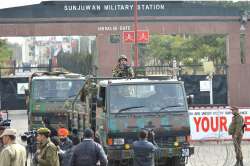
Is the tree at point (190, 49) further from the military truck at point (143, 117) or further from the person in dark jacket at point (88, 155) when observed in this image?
the person in dark jacket at point (88, 155)

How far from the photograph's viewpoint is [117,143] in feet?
58.9

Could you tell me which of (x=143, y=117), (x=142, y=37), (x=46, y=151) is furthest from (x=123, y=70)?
(x=142, y=37)

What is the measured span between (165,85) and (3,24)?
26.2 m

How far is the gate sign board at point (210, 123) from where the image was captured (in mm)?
26984

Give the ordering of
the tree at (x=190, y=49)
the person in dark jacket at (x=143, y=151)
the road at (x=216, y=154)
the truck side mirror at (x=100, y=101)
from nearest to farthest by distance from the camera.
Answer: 1. the person in dark jacket at (x=143, y=151)
2. the truck side mirror at (x=100, y=101)
3. the road at (x=216, y=154)
4. the tree at (x=190, y=49)

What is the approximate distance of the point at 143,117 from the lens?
59.3 feet

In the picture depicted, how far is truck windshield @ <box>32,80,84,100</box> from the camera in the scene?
26703 mm

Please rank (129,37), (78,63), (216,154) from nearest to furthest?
(216,154)
(129,37)
(78,63)

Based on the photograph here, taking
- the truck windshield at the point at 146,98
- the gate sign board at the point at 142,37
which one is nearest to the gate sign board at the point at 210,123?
the truck windshield at the point at 146,98

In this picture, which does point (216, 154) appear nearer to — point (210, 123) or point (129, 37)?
point (210, 123)

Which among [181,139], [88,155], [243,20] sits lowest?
[181,139]

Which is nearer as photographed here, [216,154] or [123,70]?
[123,70]

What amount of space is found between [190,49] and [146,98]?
5472cm

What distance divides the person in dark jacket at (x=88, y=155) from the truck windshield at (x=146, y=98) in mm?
5462
